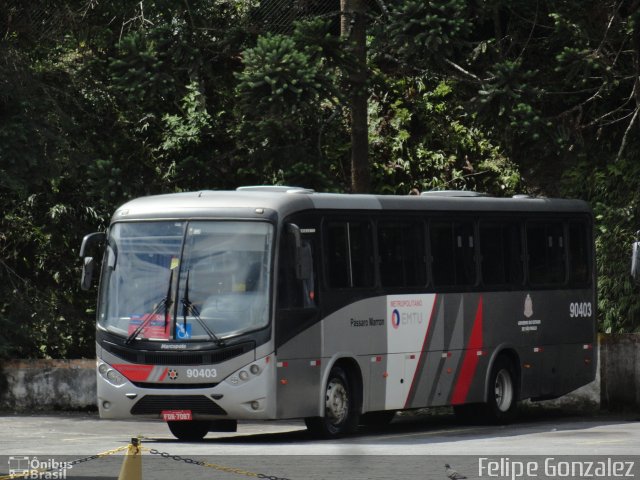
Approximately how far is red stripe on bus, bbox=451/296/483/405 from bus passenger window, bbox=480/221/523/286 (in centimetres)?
59

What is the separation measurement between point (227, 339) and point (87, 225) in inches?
481

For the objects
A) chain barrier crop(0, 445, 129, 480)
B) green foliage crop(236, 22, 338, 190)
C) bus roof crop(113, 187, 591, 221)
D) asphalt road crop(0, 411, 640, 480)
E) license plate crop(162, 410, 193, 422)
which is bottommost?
asphalt road crop(0, 411, 640, 480)

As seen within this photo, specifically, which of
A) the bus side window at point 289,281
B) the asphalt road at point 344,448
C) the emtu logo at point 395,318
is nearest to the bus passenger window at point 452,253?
the emtu logo at point 395,318

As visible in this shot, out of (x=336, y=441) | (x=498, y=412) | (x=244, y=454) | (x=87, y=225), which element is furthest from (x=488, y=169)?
(x=244, y=454)

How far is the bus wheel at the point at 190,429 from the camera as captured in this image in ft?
64.5

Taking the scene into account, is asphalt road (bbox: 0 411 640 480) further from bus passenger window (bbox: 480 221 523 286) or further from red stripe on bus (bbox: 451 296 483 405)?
bus passenger window (bbox: 480 221 523 286)

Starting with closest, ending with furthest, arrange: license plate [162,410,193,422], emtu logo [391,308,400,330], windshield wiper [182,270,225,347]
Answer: license plate [162,410,193,422], windshield wiper [182,270,225,347], emtu logo [391,308,400,330]

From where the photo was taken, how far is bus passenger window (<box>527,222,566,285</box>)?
23.4 meters

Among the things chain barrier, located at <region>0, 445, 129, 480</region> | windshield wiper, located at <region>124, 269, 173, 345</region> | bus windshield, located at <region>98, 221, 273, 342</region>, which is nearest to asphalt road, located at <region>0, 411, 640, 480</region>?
chain barrier, located at <region>0, 445, 129, 480</region>

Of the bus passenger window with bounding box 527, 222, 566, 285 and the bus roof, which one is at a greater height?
the bus roof

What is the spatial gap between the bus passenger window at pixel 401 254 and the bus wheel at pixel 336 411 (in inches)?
59.1

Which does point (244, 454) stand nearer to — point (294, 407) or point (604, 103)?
point (294, 407)

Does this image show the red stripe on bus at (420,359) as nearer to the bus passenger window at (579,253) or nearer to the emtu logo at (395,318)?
the emtu logo at (395,318)

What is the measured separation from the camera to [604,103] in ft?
102
